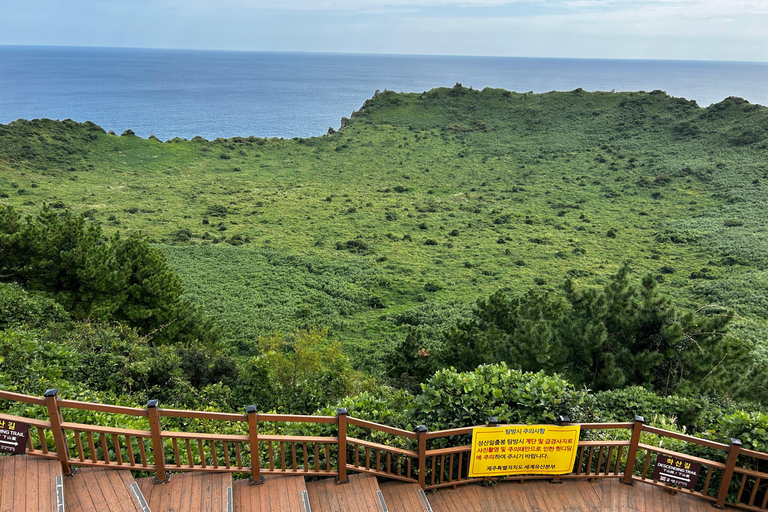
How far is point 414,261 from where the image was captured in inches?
1613

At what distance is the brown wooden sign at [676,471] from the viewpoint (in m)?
6.60

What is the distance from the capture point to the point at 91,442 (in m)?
5.83

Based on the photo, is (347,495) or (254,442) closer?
(254,442)

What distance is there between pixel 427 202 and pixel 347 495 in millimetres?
53197

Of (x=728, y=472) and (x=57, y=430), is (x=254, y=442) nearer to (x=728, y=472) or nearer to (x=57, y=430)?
(x=57, y=430)

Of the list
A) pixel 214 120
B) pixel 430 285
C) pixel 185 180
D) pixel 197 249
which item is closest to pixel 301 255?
pixel 197 249

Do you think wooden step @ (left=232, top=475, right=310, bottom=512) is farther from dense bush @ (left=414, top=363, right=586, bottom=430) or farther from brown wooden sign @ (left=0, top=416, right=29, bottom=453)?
brown wooden sign @ (left=0, top=416, right=29, bottom=453)

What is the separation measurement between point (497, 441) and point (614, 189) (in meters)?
61.2

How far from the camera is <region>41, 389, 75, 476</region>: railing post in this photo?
17.8ft

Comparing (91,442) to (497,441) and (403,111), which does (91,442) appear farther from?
(403,111)

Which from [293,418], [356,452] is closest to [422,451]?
[356,452]

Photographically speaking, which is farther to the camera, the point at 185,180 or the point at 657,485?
the point at 185,180

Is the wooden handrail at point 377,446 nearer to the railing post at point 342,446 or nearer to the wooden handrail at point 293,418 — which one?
the railing post at point 342,446

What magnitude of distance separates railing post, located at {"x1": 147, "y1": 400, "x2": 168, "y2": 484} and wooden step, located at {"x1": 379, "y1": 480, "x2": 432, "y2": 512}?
9.18 ft
